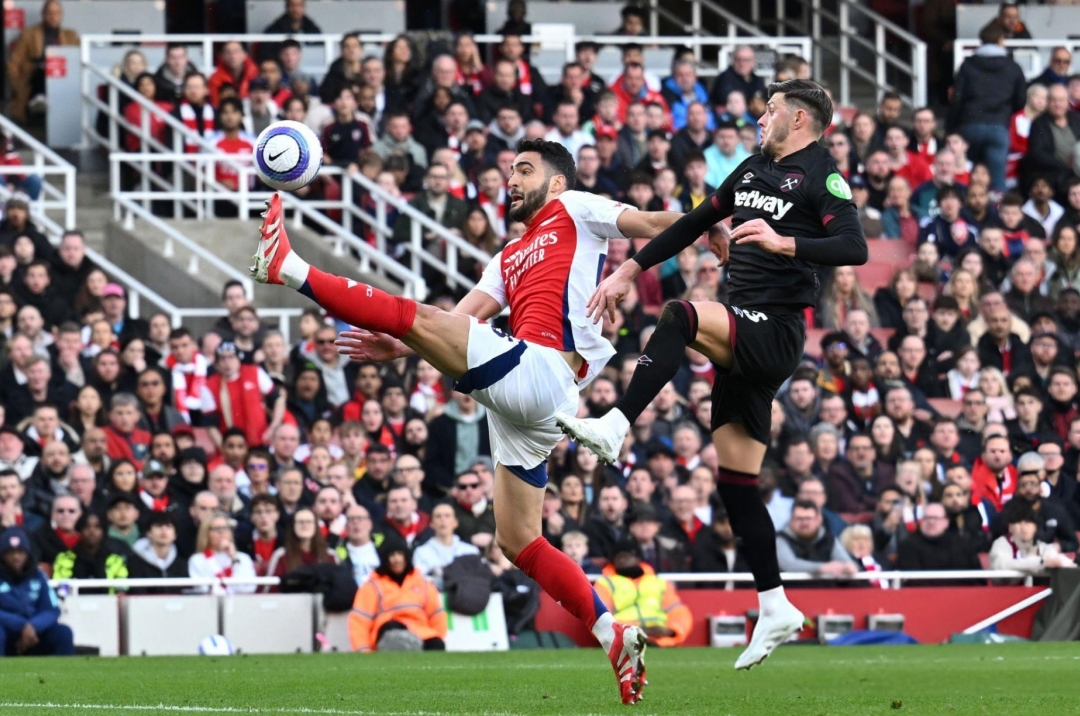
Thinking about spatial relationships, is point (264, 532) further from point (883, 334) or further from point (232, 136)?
point (883, 334)

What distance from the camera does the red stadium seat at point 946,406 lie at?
18453 millimetres

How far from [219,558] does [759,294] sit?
6.45m

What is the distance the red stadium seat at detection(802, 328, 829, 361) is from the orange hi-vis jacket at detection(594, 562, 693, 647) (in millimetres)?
4180

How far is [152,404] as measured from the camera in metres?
16.0

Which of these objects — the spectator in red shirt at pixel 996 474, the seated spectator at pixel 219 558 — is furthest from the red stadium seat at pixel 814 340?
the seated spectator at pixel 219 558

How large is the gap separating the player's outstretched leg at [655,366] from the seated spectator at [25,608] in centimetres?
590

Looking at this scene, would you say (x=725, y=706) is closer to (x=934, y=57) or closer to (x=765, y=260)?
(x=765, y=260)

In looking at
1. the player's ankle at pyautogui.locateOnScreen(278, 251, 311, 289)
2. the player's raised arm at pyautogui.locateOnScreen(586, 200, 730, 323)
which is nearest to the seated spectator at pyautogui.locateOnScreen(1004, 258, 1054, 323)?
the player's raised arm at pyautogui.locateOnScreen(586, 200, 730, 323)

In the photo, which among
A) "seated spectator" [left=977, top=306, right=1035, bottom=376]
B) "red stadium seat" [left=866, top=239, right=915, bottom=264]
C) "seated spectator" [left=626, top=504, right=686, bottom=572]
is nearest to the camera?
"seated spectator" [left=626, top=504, right=686, bottom=572]

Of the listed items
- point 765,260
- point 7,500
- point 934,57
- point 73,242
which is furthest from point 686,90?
point 765,260

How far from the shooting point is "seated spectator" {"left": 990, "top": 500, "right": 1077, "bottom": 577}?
15953 millimetres

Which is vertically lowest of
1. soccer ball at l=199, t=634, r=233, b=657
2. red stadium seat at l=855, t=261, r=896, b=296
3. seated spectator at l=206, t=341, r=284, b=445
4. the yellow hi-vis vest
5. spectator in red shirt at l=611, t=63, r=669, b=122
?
soccer ball at l=199, t=634, r=233, b=657

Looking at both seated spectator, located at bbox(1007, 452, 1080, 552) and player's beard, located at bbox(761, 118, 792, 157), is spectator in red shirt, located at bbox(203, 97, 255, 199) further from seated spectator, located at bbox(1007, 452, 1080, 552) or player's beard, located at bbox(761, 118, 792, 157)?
player's beard, located at bbox(761, 118, 792, 157)

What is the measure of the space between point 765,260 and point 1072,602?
7.28m
